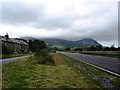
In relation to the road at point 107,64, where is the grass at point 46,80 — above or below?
above

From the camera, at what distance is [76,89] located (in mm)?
8031

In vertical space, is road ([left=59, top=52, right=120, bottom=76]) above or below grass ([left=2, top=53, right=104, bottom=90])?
below

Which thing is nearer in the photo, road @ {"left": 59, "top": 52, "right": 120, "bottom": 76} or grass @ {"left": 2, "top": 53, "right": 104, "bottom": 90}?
grass @ {"left": 2, "top": 53, "right": 104, "bottom": 90}

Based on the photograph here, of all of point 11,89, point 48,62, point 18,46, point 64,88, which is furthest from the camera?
point 18,46

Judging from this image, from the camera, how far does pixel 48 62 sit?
24234 millimetres

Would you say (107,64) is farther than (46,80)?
Yes

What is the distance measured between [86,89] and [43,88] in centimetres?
177

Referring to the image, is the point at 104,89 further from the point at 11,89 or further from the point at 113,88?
the point at 11,89

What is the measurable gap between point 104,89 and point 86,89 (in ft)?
2.51

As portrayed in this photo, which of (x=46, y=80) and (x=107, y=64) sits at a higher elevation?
(x=46, y=80)

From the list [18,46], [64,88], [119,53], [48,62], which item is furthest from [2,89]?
[18,46]

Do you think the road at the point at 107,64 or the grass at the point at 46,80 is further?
the road at the point at 107,64

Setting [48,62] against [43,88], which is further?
[48,62]

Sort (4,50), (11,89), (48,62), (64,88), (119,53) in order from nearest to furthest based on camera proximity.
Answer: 1. (11,89)
2. (64,88)
3. (48,62)
4. (119,53)
5. (4,50)
